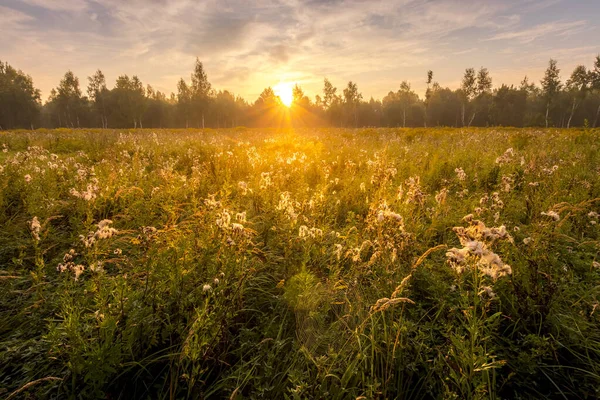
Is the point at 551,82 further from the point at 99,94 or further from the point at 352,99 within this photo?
the point at 99,94

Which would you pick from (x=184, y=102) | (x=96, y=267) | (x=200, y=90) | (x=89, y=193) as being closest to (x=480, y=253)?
(x=96, y=267)

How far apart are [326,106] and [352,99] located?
29.6ft

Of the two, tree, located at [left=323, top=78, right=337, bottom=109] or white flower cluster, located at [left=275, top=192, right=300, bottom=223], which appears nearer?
white flower cluster, located at [left=275, top=192, right=300, bottom=223]

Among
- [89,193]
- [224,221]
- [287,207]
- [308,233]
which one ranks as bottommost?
[308,233]

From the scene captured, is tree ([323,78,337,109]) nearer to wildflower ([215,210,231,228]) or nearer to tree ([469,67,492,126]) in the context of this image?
tree ([469,67,492,126])

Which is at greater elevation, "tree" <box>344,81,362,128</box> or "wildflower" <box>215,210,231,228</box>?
"tree" <box>344,81,362,128</box>

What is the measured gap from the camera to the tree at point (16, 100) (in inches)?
2409

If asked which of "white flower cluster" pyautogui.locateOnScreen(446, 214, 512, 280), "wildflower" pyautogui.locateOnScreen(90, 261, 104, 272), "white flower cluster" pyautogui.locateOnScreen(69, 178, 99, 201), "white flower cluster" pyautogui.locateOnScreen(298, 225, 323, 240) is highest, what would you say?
"white flower cluster" pyautogui.locateOnScreen(69, 178, 99, 201)

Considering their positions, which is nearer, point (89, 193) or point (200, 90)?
point (89, 193)

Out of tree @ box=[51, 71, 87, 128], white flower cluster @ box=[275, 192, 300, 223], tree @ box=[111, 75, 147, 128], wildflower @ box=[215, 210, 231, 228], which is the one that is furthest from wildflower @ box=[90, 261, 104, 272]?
tree @ box=[51, 71, 87, 128]

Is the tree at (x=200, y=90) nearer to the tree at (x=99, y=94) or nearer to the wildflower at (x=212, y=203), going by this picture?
the tree at (x=99, y=94)

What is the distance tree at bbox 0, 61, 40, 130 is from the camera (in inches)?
2409

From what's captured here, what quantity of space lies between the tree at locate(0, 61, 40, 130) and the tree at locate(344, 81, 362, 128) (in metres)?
74.5

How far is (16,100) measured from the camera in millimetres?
62156
